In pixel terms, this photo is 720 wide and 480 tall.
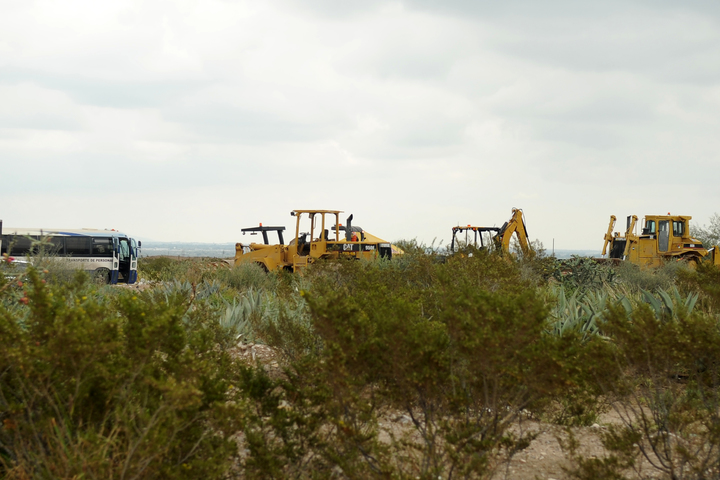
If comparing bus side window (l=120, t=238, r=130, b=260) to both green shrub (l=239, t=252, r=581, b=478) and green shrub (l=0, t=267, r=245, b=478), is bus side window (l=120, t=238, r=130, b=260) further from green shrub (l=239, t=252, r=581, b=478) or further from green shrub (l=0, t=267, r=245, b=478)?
green shrub (l=239, t=252, r=581, b=478)

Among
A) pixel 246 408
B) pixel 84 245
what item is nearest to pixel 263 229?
pixel 84 245

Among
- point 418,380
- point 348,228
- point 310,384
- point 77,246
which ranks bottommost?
point 310,384

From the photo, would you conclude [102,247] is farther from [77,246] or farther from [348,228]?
[348,228]

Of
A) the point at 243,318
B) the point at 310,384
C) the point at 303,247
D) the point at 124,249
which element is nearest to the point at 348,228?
the point at 303,247

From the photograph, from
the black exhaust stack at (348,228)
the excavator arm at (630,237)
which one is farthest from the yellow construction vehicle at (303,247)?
the excavator arm at (630,237)

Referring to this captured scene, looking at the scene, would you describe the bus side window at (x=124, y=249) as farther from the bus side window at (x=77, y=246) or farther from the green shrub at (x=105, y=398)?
the green shrub at (x=105, y=398)

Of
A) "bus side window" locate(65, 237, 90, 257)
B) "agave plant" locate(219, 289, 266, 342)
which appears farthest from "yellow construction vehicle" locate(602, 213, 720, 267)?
"bus side window" locate(65, 237, 90, 257)

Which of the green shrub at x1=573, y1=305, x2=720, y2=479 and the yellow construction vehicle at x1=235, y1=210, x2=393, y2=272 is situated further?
the yellow construction vehicle at x1=235, y1=210, x2=393, y2=272

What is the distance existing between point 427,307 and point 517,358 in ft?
9.72

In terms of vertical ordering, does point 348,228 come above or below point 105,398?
above

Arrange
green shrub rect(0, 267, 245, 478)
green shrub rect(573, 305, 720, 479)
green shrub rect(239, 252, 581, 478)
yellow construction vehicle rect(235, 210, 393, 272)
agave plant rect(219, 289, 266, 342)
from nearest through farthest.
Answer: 1. green shrub rect(0, 267, 245, 478)
2. green shrub rect(239, 252, 581, 478)
3. green shrub rect(573, 305, 720, 479)
4. agave plant rect(219, 289, 266, 342)
5. yellow construction vehicle rect(235, 210, 393, 272)

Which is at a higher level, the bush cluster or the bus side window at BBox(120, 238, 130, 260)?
the bus side window at BBox(120, 238, 130, 260)

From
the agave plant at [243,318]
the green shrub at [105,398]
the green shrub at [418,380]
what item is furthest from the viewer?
the agave plant at [243,318]

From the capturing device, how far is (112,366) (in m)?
3.13
